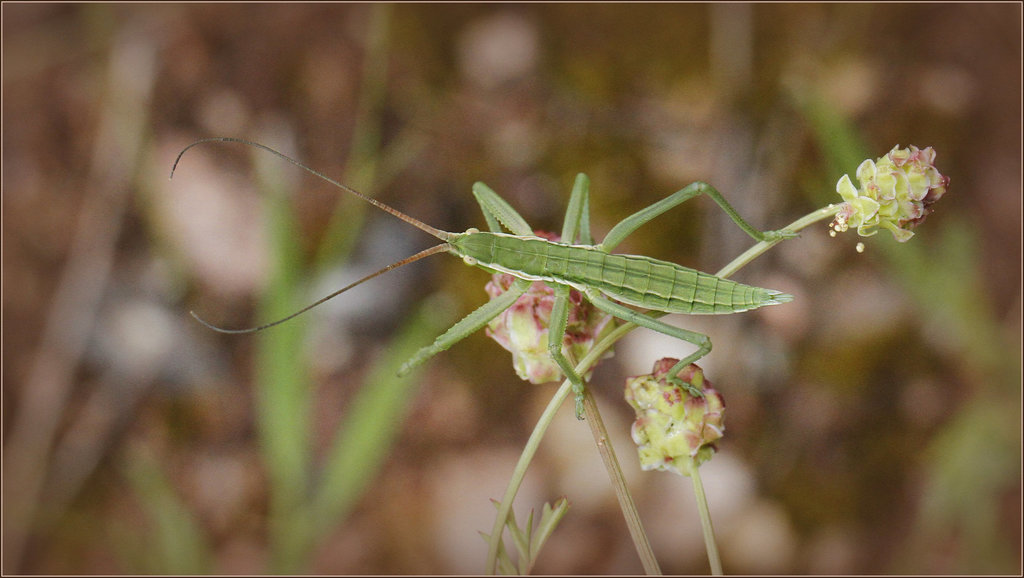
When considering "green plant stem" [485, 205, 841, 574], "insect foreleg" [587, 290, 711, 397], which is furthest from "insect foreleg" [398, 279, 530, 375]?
"green plant stem" [485, 205, 841, 574]

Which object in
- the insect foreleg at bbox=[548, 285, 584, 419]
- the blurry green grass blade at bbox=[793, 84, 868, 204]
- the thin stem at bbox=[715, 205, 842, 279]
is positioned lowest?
the insect foreleg at bbox=[548, 285, 584, 419]

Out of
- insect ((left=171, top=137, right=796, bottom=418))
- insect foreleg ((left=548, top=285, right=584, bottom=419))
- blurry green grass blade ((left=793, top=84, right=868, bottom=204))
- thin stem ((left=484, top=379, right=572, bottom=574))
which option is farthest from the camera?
blurry green grass blade ((left=793, top=84, right=868, bottom=204))

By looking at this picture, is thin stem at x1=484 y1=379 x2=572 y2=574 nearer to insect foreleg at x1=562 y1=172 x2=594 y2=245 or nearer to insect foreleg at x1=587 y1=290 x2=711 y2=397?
insect foreleg at x1=587 y1=290 x2=711 y2=397

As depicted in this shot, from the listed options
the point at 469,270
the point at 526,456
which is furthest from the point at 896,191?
the point at 469,270

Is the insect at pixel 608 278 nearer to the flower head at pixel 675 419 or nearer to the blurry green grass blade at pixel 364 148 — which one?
the flower head at pixel 675 419

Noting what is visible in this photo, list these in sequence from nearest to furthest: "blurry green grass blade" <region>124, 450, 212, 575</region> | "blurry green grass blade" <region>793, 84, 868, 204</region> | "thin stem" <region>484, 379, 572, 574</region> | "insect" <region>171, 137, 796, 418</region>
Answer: "thin stem" <region>484, 379, 572, 574</region> → "insect" <region>171, 137, 796, 418</region> → "blurry green grass blade" <region>793, 84, 868, 204</region> → "blurry green grass blade" <region>124, 450, 212, 575</region>

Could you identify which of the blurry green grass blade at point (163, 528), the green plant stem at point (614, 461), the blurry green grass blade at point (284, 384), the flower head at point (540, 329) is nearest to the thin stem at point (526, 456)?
the green plant stem at point (614, 461)
